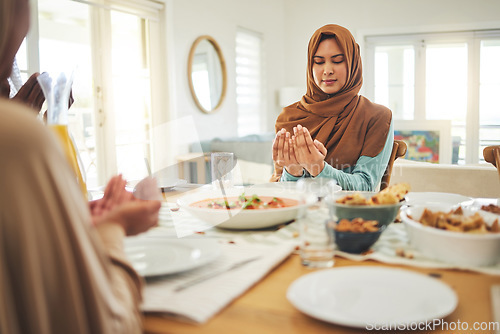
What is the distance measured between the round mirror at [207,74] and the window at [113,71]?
49 cm

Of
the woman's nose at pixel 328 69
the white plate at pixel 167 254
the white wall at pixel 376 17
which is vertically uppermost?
the white wall at pixel 376 17

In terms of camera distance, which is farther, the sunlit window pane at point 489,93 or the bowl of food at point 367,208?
the sunlit window pane at point 489,93

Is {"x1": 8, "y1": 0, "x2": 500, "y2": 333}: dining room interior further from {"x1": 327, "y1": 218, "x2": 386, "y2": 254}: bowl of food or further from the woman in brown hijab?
the woman in brown hijab

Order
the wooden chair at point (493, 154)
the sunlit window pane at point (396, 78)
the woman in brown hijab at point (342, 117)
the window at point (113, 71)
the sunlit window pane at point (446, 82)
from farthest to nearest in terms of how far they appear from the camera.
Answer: the sunlit window pane at point (396, 78)
the sunlit window pane at point (446, 82)
the window at point (113, 71)
the woman in brown hijab at point (342, 117)
the wooden chair at point (493, 154)

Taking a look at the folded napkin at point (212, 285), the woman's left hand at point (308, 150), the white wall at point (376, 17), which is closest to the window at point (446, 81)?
the white wall at point (376, 17)

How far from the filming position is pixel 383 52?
254 inches

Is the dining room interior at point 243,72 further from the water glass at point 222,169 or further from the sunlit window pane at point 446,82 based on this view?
the water glass at point 222,169

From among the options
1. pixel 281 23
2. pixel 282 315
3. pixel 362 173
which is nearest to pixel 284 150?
pixel 362 173

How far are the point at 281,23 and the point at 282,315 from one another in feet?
Answer: 22.0

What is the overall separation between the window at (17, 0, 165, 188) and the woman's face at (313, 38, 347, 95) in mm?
1922

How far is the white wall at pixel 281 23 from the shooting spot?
4.70 metres

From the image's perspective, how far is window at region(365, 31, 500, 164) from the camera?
6.10 meters

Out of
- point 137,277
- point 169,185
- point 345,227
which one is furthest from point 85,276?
point 169,185

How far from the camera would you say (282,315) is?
0.64 meters
